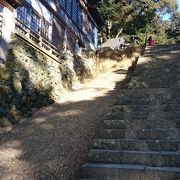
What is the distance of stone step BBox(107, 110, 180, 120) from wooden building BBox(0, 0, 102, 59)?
432 centimetres

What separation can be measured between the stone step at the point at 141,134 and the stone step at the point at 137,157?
0.66 m

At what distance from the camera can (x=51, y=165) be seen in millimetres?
6562

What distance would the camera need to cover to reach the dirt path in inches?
251

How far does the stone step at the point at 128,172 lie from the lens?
17.0 feet

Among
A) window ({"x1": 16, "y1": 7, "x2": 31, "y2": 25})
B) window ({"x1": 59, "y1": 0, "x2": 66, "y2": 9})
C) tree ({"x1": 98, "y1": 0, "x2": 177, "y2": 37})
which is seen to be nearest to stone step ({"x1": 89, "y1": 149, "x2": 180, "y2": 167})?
window ({"x1": 16, "y1": 7, "x2": 31, "y2": 25})

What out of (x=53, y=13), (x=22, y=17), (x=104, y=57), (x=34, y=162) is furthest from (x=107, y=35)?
(x=34, y=162)

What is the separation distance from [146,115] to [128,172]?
250 centimetres

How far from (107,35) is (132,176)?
37.4 m

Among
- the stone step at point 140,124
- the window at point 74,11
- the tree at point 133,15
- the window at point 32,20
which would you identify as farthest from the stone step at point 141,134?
the tree at point 133,15

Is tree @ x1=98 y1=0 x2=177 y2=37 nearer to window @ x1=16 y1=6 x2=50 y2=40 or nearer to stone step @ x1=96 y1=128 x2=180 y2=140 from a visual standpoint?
window @ x1=16 y1=6 x2=50 y2=40

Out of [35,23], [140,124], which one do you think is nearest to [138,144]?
[140,124]

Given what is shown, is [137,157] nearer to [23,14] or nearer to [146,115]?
[146,115]

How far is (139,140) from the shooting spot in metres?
6.30

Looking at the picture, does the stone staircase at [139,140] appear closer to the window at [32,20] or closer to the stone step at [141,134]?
the stone step at [141,134]
